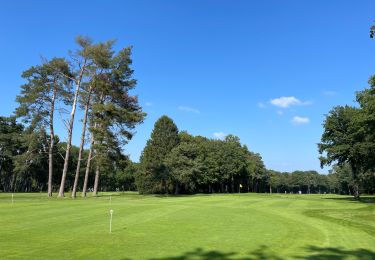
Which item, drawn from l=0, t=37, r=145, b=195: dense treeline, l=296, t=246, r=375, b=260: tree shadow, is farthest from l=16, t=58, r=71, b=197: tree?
l=296, t=246, r=375, b=260: tree shadow

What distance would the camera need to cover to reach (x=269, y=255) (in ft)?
35.4

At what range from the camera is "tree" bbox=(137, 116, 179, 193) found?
73875mm

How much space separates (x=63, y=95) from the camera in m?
53.7

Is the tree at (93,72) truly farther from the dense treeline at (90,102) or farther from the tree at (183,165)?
the tree at (183,165)

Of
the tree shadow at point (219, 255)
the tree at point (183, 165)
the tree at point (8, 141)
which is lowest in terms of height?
the tree shadow at point (219, 255)

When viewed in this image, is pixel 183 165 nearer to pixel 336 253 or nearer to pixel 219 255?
pixel 336 253

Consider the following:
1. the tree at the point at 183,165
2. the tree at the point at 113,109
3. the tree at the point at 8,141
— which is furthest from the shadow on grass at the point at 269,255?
the tree at the point at 8,141

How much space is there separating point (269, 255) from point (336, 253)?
88.1 inches

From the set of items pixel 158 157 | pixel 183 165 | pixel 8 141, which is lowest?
pixel 183 165

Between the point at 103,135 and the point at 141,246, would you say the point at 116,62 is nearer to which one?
the point at 103,135

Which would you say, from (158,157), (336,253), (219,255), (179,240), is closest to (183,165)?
(158,157)

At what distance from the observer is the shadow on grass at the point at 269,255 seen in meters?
10.3

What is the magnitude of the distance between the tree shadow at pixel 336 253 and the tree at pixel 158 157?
6111 centimetres

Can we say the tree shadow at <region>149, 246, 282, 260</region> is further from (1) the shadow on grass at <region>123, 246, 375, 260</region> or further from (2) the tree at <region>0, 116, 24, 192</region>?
(2) the tree at <region>0, 116, 24, 192</region>
